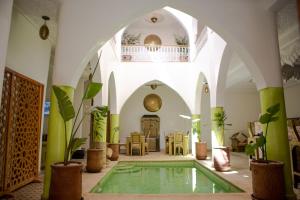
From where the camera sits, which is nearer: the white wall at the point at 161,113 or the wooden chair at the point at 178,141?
the wooden chair at the point at 178,141

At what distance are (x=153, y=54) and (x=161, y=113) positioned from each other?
414 centimetres

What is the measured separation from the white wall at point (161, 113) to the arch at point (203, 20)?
10045 millimetres

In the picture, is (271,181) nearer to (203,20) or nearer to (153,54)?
(203,20)

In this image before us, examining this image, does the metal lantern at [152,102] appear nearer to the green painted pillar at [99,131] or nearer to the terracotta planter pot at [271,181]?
the green painted pillar at [99,131]

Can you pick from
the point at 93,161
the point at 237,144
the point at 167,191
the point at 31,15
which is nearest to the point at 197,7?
the point at 31,15

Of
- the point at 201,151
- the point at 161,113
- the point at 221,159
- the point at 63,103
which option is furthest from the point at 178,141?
the point at 63,103

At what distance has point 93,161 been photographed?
6.94 metres

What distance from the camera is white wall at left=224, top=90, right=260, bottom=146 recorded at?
14.0m

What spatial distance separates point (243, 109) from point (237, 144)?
2.30 m

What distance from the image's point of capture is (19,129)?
203 inches

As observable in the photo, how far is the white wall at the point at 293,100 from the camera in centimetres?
904

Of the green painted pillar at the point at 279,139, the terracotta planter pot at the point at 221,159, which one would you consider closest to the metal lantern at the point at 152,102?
the terracotta planter pot at the point at 221,159

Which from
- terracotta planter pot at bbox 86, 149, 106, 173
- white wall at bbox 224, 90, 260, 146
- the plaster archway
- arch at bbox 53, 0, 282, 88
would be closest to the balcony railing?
white wall at bbox 224, 90, 260, 146

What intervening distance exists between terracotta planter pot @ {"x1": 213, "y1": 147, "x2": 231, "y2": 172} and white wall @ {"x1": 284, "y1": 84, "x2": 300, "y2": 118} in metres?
4.01
